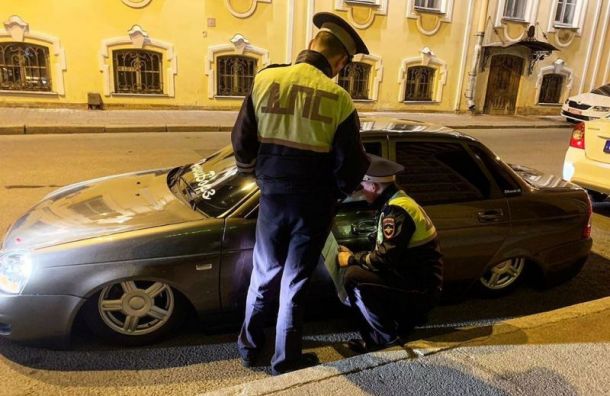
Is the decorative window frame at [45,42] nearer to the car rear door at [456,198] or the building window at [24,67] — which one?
the building window at [24,67]

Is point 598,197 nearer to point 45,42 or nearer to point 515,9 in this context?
point 45,42

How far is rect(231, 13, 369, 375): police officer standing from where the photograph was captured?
2682mm

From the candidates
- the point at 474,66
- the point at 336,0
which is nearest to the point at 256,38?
the point at 336,0

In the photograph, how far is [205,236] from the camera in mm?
3256

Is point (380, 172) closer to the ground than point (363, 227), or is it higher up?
higher up

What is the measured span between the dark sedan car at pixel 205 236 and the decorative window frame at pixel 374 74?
503 inches

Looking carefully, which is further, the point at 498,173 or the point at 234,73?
the point at 234,73

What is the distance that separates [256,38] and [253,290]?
1326 centimetres

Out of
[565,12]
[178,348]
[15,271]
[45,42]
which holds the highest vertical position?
[565,12]

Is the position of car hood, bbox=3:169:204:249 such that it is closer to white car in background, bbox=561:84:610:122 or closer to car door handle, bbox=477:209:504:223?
car door handle, bbox=477:209:504:223

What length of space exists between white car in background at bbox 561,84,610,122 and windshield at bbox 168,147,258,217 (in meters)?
16.0

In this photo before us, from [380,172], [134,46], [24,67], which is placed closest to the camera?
[380,172]

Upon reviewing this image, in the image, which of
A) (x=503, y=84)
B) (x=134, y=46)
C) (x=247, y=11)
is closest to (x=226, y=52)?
(x=247, y=11)

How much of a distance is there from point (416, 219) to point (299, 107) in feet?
3.54
